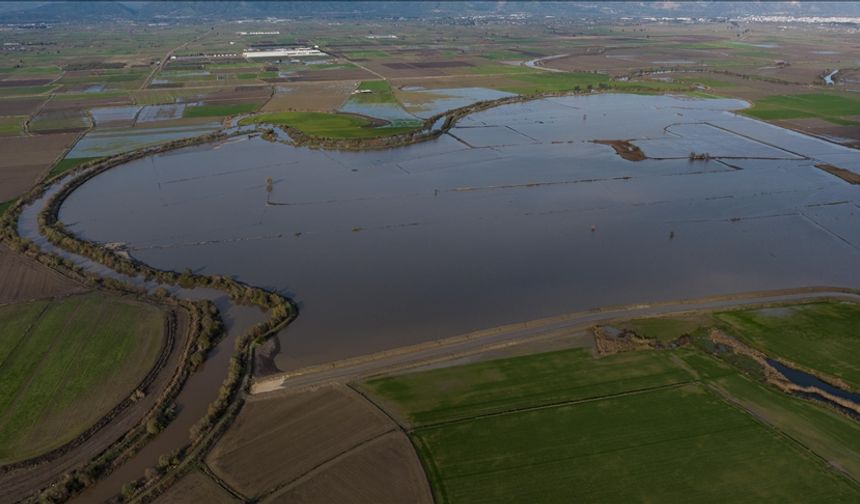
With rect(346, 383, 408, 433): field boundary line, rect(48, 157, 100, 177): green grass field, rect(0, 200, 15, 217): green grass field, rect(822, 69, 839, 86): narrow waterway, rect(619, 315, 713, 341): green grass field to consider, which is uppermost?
rect(822, 69, 839, 86): narrow waterway

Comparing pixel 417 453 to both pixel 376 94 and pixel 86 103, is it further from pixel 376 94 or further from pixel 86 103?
pixel 86 103

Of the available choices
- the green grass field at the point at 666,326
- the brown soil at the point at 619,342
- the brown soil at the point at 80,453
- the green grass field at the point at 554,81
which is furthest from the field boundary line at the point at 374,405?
the green grass field at the point at 554,81

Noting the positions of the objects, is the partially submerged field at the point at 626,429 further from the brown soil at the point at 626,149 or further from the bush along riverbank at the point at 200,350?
the brown soil at the point at 626,149

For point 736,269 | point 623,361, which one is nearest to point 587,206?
point 736,269

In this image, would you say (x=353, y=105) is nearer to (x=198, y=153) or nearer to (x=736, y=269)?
(x=198, y=153)

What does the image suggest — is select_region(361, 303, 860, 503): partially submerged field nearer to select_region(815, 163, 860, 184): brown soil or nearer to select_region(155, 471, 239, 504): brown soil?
select_region(155, 471, 239, 504): brown soil

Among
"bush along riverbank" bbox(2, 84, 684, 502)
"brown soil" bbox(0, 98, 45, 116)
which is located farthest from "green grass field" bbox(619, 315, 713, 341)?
"brown soil" bbox(0, 98, 45, 116)
